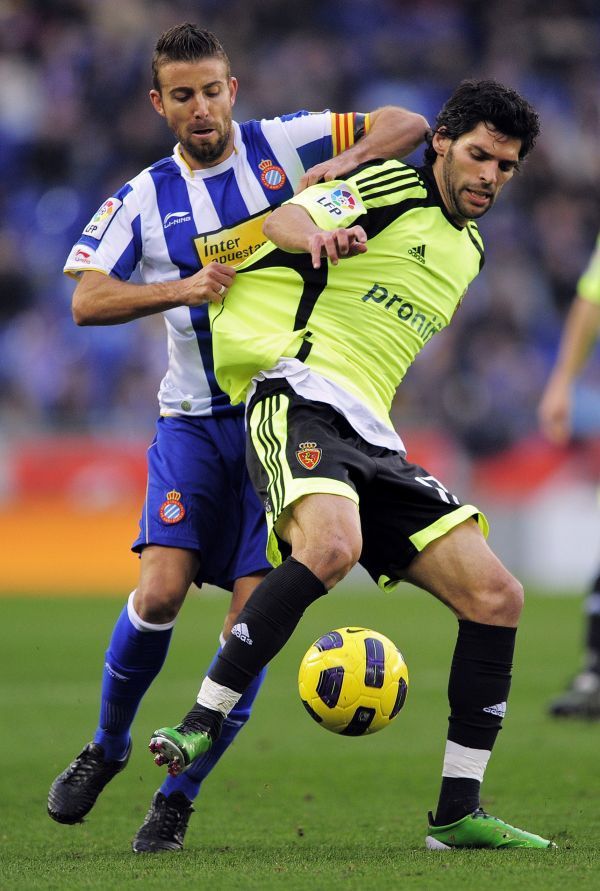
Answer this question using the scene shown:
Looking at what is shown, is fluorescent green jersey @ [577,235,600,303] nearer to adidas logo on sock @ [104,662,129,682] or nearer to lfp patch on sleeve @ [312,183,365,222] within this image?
lfp patch on sleeve @ [312,183,365,222]

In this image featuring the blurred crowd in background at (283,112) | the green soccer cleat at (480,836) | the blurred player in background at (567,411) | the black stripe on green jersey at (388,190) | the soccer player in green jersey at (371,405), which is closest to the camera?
the soccer player in green jersey at (371,405)

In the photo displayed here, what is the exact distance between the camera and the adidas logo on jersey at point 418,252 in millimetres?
4254

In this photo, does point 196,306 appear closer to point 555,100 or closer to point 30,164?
point 30,164

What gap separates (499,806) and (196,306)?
2.05 m

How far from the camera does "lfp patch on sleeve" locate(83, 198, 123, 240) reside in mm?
4430

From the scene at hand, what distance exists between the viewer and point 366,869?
11.8ft

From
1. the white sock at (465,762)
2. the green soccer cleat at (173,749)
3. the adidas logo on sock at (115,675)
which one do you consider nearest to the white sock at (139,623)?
the adidas logo on sock at (115,675)

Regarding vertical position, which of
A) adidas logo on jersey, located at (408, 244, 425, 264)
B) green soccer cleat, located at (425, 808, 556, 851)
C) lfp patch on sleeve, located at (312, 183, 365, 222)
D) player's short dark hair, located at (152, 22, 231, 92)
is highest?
player's short dark hair, located at (152, 22, 231, 92)

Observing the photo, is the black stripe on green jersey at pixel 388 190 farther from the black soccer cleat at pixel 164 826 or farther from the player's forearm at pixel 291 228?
the black soccer cleat at pixel 164 826

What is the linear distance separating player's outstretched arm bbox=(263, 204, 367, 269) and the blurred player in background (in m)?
3.59

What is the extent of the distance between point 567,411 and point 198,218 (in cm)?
355

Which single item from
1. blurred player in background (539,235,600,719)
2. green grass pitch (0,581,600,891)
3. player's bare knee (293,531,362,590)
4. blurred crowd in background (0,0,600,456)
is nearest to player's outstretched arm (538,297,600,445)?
blurred player in background (539,235,600,719)

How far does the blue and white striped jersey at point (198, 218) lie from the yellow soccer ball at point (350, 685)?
1092mm

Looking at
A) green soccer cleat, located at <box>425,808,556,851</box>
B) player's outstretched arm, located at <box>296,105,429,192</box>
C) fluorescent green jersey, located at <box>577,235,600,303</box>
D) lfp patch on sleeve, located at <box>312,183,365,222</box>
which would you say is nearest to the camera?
green soccer cleat, located at <box>425,808,556,851</box>
